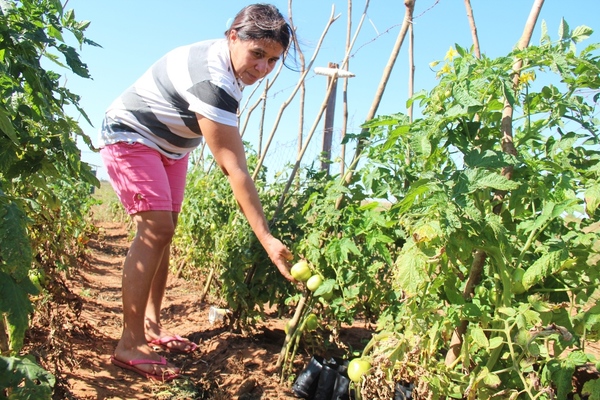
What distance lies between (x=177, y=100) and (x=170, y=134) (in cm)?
18

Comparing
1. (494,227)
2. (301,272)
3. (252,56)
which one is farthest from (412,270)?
(252,56)

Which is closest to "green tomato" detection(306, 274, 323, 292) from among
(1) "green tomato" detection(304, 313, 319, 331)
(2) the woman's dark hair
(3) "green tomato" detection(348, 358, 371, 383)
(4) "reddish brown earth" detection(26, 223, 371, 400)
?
(1) "green tomato" detection(304, 313, 319, 331)

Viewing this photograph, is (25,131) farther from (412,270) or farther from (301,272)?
(412,270)

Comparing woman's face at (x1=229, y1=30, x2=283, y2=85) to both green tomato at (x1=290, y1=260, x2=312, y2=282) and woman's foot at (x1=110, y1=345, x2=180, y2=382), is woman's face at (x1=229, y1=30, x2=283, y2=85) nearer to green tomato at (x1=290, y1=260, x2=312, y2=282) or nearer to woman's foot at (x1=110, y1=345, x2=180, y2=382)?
green tomato at (x1=290, y1=260, x2=312, y2=282)

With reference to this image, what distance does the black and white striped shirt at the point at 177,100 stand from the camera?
2.15 meters

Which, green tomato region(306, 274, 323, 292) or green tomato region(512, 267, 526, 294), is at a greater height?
green tomato region(512, 267, 526, 294)

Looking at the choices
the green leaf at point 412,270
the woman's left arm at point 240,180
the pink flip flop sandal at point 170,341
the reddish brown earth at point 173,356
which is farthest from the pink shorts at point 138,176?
the green leaf at point 412,270

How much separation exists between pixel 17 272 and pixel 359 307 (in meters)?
1.63

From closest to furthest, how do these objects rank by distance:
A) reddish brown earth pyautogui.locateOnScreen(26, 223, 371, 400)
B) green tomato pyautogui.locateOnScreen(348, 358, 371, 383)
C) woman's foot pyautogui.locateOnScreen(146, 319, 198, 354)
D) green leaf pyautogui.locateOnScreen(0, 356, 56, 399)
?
green leaf pyautogui.locateOnScreen(0, 356, 56, 399), green tomato pyautogui.locateOnScreen(348, 358, 371, 383), reddish brown earth pyautogui.locateOnScreen(26, 223, 371, 400), woman's foot pyautogui.locateOnScreen(146, 319, 198, 354)

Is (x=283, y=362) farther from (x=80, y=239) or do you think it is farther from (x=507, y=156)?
(x=80, y=239)

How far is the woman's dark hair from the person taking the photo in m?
2.17

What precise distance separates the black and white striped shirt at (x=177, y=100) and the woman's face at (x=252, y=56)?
37 millimetres

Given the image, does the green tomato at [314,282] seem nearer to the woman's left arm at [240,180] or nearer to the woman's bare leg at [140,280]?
the woman's left arm at [240,180]

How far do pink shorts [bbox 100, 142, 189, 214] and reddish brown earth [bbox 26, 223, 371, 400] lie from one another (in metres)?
0.52
